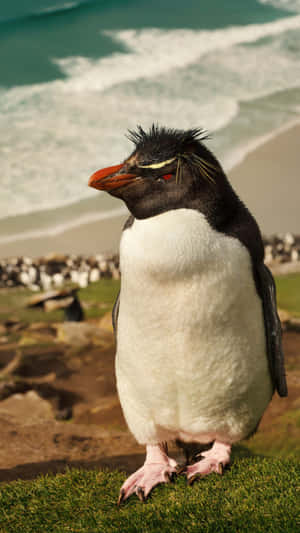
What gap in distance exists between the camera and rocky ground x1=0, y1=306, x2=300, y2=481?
3.34 metres

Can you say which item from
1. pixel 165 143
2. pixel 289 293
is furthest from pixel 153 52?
pixel 165 143

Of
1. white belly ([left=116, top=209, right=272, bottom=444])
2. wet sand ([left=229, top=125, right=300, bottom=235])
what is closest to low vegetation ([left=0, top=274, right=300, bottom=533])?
white belly ([left=116, top=209, right=272, bottom=444])

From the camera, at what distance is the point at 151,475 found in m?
2.29

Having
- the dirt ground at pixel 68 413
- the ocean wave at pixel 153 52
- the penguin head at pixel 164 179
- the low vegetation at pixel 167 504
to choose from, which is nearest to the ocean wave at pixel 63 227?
the dirt ground at pixel 68 413

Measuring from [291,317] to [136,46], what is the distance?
9.97 m

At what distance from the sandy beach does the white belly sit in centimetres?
742

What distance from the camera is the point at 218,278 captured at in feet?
6.62

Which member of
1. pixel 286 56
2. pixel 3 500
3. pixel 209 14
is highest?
pixel 209 14

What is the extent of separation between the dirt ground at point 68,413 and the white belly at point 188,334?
0.89m

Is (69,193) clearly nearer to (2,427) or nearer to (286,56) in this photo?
(2,427)

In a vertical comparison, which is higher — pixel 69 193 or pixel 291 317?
pixel 69 193

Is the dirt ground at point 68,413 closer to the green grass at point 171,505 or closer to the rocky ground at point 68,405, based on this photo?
the rocky ground at point 68,405

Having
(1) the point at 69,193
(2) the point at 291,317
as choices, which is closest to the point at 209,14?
(1) the point at 69,193

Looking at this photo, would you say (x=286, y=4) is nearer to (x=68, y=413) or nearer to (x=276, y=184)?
(x=276, y=184)
